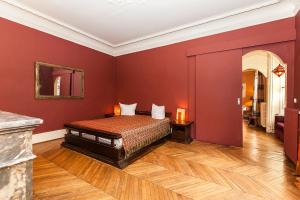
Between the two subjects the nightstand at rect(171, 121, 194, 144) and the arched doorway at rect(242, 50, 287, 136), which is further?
the arched doorway at rect(242, 50, 287, 136)

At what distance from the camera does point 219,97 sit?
3.81 m

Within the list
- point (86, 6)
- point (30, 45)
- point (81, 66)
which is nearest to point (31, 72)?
point (30, 45)

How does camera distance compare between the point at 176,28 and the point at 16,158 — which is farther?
the point at 176,28

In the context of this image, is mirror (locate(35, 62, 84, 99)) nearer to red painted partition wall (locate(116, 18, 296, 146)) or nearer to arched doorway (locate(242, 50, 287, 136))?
red painted partition wall (locate(116, 18, 296, 146))

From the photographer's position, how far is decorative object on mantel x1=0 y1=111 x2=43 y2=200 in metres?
0.68

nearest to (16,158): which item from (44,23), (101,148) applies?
(101,148)

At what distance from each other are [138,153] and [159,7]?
284 centimetres

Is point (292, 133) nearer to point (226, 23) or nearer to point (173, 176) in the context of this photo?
point (173, 176)

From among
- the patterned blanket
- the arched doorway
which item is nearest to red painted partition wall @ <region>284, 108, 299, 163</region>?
the patterned blanket

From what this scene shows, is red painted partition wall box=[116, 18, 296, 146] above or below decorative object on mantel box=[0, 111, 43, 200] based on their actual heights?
above

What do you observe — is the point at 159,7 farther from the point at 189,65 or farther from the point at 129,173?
the point at 129,173

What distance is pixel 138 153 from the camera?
3.04 metres

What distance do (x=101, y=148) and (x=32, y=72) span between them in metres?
2.38

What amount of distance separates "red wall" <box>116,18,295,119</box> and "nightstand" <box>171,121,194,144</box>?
42 centimetres
